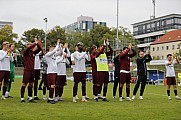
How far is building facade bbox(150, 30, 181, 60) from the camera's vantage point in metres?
93.6

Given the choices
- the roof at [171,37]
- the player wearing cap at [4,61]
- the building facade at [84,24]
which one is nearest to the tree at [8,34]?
the building facade at [84,24]

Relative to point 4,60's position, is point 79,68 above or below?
below

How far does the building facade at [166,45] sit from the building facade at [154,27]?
4.46 meters

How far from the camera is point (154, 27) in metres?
110

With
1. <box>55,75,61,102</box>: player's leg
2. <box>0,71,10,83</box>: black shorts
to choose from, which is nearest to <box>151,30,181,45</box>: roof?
<box>55,75,61,102</box>: player's leg

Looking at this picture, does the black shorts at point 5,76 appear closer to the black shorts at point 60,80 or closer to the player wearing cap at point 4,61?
the player wearing cap at point 4,61

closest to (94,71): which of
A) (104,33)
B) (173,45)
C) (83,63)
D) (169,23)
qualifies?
(83,63)

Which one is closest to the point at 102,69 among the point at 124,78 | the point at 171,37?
the point at 124,78

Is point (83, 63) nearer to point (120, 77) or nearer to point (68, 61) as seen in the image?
point (68, 61)

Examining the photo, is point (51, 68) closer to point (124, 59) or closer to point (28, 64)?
point (28, 64)

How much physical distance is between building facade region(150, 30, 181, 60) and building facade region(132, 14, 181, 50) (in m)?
4.46

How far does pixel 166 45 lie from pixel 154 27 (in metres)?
13.3

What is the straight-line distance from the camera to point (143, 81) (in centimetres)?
1539

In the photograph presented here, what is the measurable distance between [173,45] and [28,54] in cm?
8648
